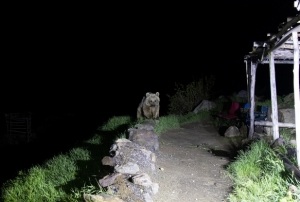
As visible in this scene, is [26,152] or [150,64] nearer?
[26,152]

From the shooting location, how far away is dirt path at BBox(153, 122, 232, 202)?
4.70 m

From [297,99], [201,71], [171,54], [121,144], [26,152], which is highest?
[171,54]

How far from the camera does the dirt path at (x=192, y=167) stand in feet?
15.4

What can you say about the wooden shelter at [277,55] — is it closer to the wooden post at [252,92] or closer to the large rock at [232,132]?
the wooden post at [252,92]

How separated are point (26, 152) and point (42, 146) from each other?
0.92m

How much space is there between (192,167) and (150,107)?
3089 mm

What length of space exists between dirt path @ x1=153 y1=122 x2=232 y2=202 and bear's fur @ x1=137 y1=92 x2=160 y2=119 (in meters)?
0.70

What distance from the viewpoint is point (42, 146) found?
13.0m

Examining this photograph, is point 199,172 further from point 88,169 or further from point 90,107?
point 90,107

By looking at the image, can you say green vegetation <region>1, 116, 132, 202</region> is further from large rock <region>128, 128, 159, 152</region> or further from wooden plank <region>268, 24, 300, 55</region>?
wooden plank <region>268, 24, 300, 55</region>

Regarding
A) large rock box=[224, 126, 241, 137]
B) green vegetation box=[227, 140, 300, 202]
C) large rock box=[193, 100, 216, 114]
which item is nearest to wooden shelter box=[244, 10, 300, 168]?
green vegetation box=[227, 140, 300, 202]

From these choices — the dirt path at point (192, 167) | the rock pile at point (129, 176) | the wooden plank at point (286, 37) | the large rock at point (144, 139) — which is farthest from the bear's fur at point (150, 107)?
the wooden plank at point (286, 37)

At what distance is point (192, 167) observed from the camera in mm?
6016

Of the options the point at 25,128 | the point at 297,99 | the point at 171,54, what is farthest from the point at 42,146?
the point at 171,54
